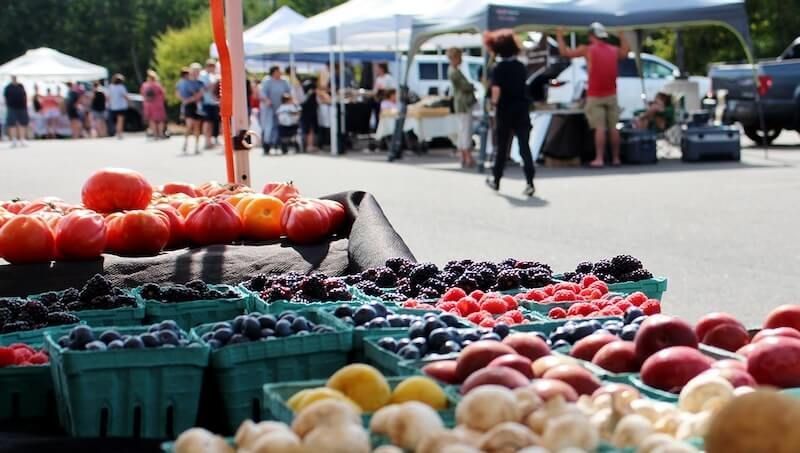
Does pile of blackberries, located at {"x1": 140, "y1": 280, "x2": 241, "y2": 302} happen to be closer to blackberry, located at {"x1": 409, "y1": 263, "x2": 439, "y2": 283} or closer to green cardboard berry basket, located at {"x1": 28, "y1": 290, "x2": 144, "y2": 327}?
green cardboard berry basket, located at {"x1": 28, "y1": 290, "x2": 144, "y2": 327}

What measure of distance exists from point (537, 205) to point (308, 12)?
195 ft

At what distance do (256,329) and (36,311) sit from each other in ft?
3.56

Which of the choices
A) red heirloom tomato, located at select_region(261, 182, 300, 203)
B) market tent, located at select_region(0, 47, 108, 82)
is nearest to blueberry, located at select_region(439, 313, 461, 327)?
red heirloom tomato, located at select_region(261, 182, 300, 203)

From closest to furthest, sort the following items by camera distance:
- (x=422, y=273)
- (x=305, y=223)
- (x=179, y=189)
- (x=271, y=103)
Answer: (x=422, y=273), (x=305, y=223), (x=179, y=189), (x=271, y=103)

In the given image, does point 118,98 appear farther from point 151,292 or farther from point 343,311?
point 343,311

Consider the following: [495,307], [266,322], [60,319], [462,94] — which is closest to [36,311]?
[60,319]

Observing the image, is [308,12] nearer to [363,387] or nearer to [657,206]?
[657,206]

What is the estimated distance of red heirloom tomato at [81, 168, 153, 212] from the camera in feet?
22.9

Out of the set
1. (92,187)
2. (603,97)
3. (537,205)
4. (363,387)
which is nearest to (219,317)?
(363,387)

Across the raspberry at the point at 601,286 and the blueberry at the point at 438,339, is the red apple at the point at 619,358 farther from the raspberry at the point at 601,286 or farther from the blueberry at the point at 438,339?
the raspberry at the point at 601,286

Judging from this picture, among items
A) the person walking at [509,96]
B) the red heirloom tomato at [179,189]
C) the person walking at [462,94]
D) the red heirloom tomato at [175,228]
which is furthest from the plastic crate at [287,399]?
the person walking at [462,94]

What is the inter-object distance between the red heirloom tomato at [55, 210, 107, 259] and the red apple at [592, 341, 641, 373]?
3204mm

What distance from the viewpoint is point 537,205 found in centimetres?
1462

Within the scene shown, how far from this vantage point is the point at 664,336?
3.65 meters
